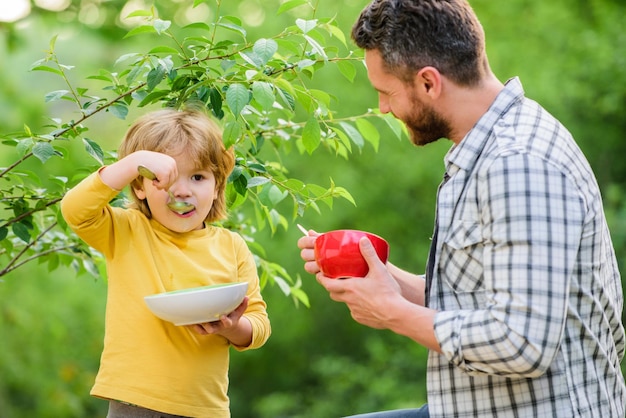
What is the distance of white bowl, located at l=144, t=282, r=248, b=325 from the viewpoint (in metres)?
1.81

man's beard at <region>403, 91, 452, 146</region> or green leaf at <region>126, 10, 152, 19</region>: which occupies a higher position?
green leaf at <region>126, 10, 152, 19</region>

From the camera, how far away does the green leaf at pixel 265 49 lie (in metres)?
2.08

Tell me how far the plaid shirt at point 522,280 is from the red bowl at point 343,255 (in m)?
0.17

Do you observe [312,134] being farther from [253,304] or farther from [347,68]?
[253,304]

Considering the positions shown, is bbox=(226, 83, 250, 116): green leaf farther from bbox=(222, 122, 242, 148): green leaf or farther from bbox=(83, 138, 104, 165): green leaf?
bbox=(83, 138, 104, 165): green leaf

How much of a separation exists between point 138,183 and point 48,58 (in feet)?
1.37

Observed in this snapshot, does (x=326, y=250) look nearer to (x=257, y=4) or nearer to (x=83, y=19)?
(x=83, y=19)

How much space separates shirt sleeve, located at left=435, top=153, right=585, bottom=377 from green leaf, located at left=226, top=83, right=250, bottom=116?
614mm

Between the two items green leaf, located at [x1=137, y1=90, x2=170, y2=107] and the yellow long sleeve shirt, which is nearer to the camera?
the yellow long sleeve shirt

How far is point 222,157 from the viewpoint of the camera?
220 cm

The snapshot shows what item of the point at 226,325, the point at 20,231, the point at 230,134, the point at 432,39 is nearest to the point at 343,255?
the point at 226,325

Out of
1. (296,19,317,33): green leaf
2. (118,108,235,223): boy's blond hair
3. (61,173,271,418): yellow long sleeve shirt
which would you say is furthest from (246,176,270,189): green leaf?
(296,19,317,33): green leaf

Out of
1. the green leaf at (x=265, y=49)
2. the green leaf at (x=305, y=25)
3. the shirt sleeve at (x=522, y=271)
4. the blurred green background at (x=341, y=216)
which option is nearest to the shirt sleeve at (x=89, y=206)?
the green leaf at (x=265, y=49)

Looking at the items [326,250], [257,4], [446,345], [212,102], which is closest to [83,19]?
[257,4]
